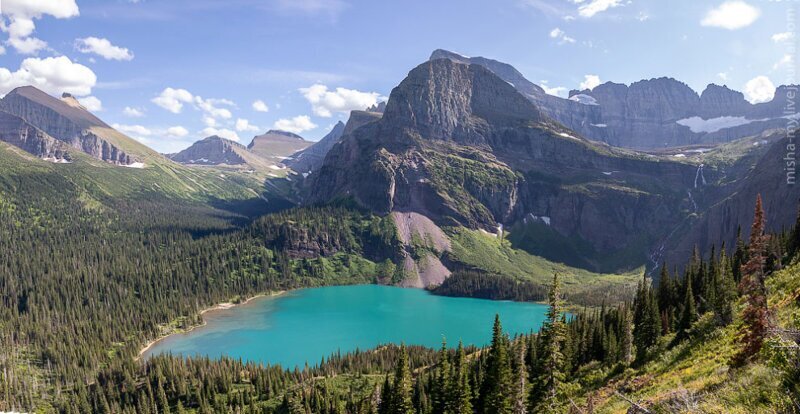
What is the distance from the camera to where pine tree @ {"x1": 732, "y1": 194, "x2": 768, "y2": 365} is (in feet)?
105

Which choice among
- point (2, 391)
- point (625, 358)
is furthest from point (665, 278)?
point (2, 391)

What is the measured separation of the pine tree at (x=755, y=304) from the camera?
32031 mm

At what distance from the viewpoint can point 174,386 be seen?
11594 centimetres

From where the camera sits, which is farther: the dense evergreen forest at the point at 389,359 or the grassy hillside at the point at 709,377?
the dense evergreen forest at the point at 389,359

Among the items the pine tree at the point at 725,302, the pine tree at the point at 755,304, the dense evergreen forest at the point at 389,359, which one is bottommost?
the dense evergreen forest at the point at 389,359

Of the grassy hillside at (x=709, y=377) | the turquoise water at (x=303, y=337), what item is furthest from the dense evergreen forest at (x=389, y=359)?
the turquoise water at (x=303, y=337)

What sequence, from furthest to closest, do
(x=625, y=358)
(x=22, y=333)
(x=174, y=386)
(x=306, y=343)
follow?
(x=306, y=343) < (x=22, y=333) < (x=174, y=386) < (x=625, y=358)

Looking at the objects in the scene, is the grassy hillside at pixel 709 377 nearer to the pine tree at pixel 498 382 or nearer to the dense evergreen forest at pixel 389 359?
the dense evergreen forest at pixel 389 359

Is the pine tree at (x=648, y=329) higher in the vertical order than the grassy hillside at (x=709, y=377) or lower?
lower

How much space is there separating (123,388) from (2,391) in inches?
1222

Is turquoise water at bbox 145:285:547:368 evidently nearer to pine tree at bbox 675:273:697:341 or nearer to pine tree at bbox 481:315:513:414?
pine tree at bbox 675:273:697:341

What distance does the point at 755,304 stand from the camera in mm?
38875

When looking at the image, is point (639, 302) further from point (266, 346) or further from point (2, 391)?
point (2, 391)

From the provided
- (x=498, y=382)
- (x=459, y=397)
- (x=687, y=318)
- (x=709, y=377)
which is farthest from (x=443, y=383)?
(x=709, y=377)
